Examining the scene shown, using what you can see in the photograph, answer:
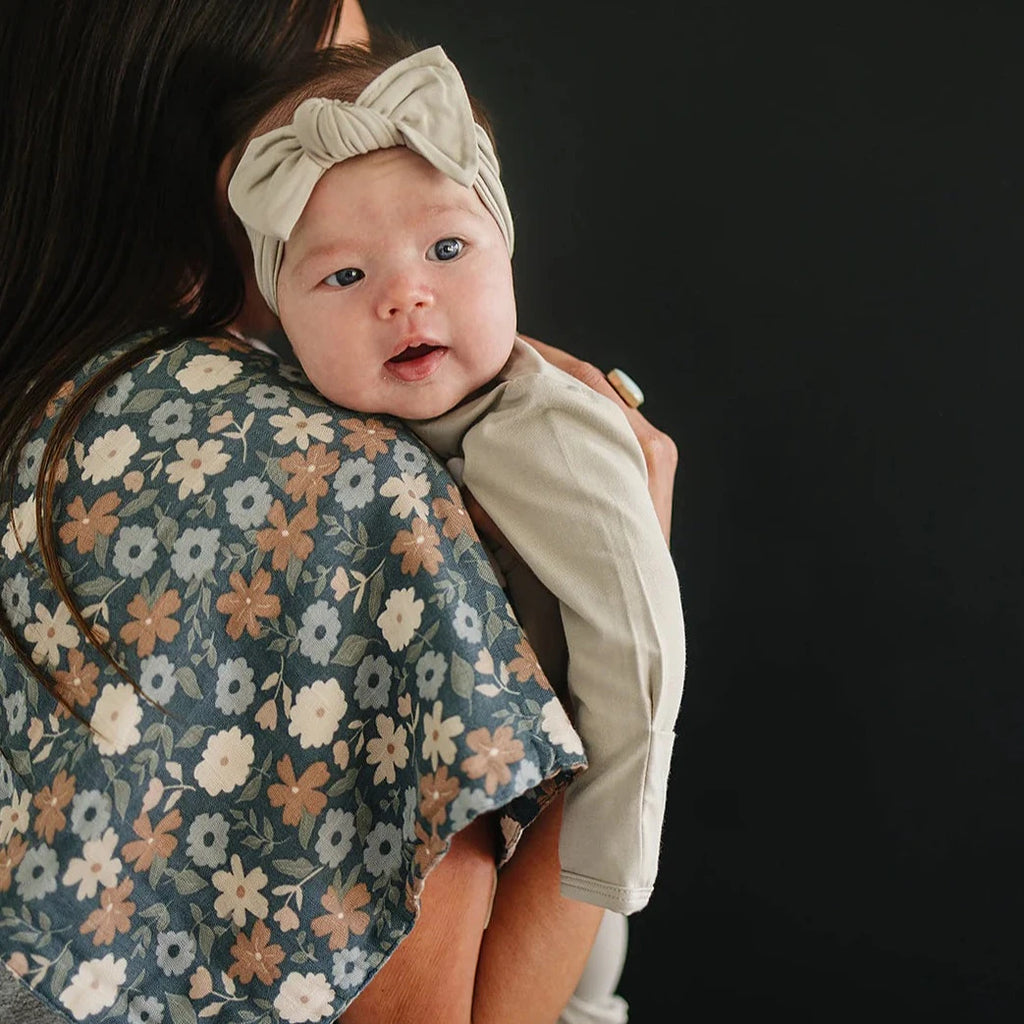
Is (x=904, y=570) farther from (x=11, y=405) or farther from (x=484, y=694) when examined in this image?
(x=11, y=405)

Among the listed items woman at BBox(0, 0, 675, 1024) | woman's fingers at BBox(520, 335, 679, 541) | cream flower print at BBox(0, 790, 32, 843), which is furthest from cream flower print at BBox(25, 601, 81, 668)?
woman's fingers at BBox(520, 335, 679, 541)

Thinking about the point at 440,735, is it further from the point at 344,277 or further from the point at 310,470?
the point at 344,277

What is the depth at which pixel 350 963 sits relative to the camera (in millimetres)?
877

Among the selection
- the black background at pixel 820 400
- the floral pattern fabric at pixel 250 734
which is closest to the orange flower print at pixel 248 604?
the floral pattern fabric at pixel 250 734

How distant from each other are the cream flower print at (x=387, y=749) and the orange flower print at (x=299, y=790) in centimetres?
4

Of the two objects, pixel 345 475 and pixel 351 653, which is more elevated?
pixel 345 475

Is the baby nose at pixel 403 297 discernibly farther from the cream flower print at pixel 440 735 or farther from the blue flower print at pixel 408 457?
the cream flower print at pixel 440 735

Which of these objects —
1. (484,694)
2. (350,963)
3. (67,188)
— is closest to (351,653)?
(484,694)

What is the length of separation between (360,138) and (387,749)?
460mm

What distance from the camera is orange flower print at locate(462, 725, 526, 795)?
81cm

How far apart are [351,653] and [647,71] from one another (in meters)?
1.00

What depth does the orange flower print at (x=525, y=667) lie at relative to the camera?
87cm

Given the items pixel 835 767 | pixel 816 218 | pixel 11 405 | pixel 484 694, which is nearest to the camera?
pixel 484 694

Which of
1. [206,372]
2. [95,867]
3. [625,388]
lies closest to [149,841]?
[95,867]
